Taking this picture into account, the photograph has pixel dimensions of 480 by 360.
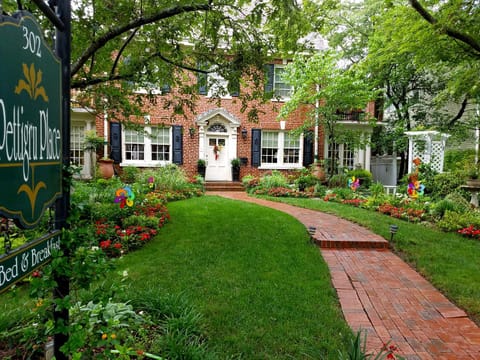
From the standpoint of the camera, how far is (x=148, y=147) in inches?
483

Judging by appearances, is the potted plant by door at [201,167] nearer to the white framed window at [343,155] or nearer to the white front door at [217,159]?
the white front door at [217,159]

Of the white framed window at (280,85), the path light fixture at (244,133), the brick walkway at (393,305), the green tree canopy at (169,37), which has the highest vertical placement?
the white framed window at (280,85)

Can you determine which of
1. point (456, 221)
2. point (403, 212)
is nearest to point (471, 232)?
point (456, 221)

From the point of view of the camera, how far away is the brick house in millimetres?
11961

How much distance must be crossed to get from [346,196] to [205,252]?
6.83 metres

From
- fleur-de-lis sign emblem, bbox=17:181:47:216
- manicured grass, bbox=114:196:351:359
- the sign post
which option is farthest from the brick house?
fleur-de-lis sign emblem, bbox=17:181:47:216

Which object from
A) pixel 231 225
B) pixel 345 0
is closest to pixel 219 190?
pixel 231 225

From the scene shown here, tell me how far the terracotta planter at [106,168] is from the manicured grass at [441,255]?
825cm

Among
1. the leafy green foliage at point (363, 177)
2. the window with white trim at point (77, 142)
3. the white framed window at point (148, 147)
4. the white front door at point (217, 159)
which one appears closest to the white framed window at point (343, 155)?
the leafy green foliage at point (363, 177)

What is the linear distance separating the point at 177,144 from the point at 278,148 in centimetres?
457

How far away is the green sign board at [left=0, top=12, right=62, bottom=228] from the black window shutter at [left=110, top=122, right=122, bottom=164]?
36.2 ft

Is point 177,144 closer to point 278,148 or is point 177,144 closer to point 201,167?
point 201,167

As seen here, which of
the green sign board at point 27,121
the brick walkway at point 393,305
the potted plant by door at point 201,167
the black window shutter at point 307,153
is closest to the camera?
the green sign board at point 27,121

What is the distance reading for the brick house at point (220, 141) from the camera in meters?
12.0
